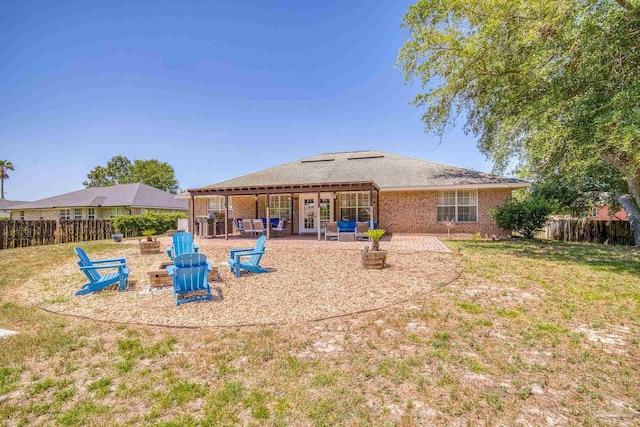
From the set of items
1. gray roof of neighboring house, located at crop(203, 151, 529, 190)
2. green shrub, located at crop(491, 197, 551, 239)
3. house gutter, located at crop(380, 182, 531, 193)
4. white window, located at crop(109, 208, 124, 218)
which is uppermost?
gray roof of neighboring house, located at crop(203, 151, 529, 190)

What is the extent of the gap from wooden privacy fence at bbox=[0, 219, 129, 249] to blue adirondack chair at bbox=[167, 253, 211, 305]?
562 inches

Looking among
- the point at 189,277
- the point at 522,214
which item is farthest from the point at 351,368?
the point at 522,214


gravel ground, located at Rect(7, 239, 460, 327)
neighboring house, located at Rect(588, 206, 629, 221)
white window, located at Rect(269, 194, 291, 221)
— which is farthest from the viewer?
neighboring house, located at Rect(588, 206, 629, 221)

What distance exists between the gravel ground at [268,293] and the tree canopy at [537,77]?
207 inches

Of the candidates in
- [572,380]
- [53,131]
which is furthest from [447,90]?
[53,131]

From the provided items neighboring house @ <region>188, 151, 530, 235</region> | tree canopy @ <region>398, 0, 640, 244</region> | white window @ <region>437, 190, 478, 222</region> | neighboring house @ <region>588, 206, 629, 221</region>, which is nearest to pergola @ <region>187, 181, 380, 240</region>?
neighboring house @ <region>188, 151, 530, 235</region>

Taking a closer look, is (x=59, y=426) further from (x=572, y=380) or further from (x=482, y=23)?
(x=482, y=23)

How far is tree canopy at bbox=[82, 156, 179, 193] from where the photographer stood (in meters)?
52.7

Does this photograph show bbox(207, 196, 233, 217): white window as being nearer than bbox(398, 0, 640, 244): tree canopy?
No

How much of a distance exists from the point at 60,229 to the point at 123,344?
17205 millimetres

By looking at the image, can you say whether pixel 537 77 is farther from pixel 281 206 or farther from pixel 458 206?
pixel 281 206

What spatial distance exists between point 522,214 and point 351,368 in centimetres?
→ 1419

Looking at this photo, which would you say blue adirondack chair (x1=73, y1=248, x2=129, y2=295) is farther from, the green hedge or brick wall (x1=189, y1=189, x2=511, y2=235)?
the green hedge

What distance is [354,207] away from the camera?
→ 16859mm
